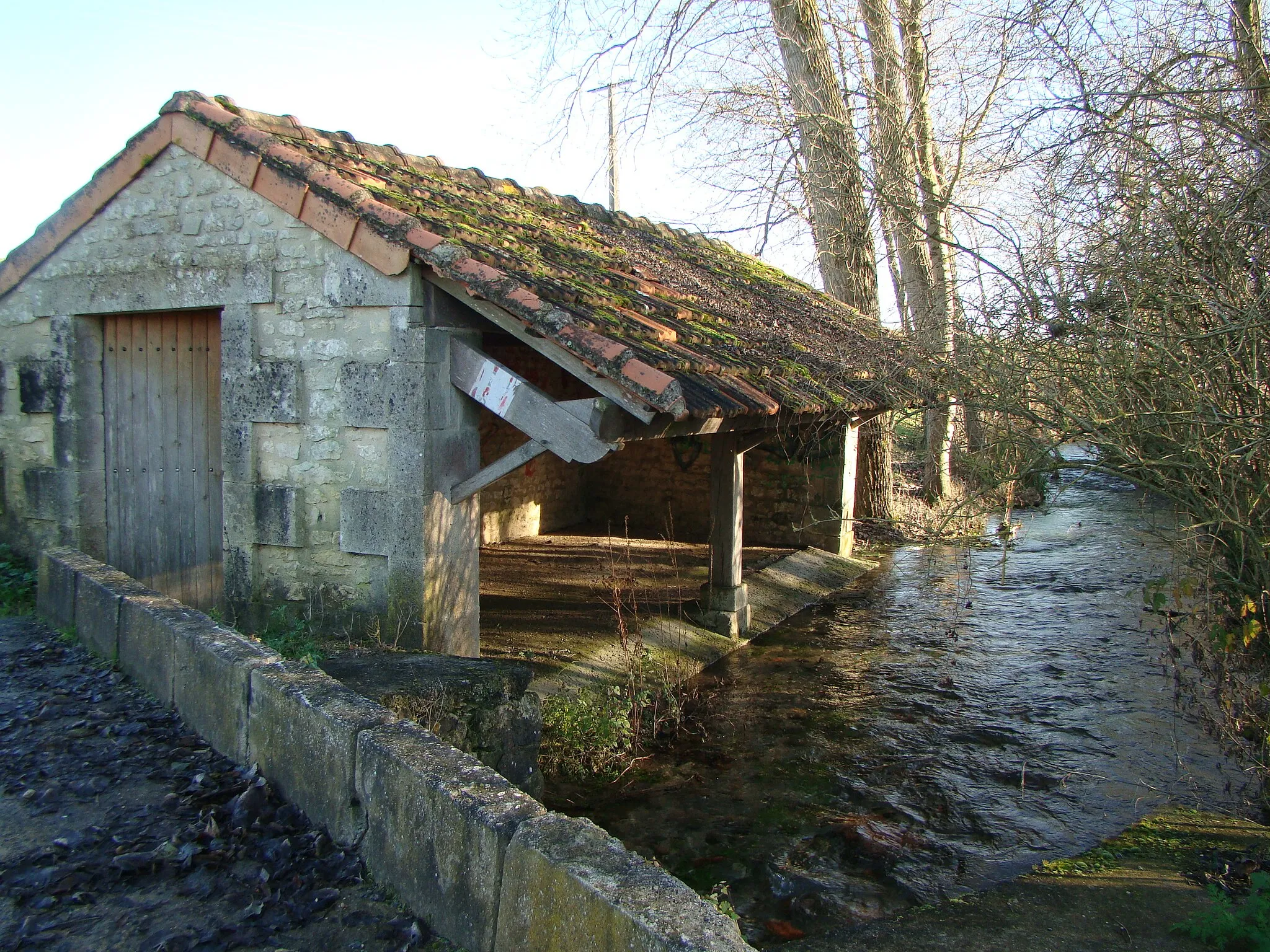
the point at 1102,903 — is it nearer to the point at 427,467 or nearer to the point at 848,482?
the point at 427,467

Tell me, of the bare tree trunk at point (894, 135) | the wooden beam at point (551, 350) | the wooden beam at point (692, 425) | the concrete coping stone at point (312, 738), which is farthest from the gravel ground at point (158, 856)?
the bare tree trunk at point (894, 135)

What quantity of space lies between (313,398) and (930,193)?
16.5 ft

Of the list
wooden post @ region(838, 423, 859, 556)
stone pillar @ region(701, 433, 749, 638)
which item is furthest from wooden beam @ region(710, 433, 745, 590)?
wooden post @ region(838, 423, 859, 556)

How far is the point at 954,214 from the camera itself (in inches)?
489

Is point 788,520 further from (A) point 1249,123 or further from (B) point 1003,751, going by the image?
(A) point 1249,123

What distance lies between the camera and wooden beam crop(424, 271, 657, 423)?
4.34 metres

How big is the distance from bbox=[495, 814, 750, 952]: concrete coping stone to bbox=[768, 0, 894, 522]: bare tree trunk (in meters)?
9.40

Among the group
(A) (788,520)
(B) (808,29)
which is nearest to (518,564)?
(A) (788,520)

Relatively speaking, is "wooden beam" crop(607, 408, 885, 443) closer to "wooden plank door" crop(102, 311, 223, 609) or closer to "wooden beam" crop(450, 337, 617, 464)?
"wooden beam" crop(450, 337, 617, 464)

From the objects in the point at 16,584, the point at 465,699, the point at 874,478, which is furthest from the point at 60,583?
the point at 874,478

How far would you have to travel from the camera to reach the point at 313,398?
17.7 feet

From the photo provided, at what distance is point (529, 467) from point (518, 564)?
167 cm

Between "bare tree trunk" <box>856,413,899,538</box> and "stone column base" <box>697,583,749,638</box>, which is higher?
"bare tree trunk" <box>856,413,899,538</box>

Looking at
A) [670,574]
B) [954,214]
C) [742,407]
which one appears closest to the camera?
[742,407]
